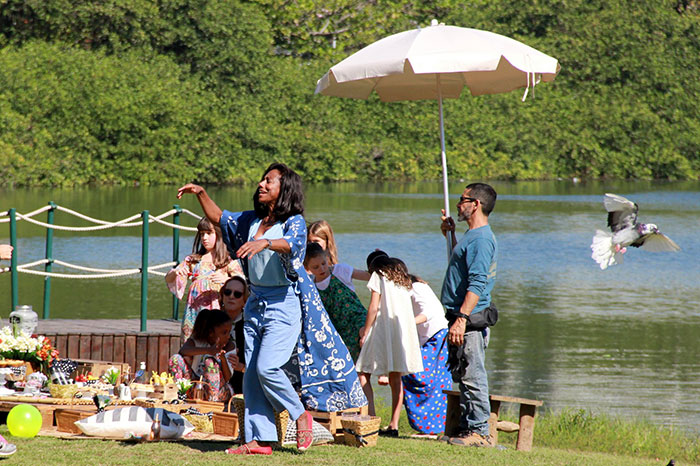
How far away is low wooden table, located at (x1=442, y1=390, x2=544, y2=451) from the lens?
6.03 metres

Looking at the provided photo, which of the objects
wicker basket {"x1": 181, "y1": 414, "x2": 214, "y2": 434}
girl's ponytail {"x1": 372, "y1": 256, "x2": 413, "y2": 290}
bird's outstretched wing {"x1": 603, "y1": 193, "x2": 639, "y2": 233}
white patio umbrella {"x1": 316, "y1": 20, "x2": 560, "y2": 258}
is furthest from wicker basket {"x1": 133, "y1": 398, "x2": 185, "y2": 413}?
bird's outstretched wing {"x1": 603, "y1": 193, "x2": 639, "y2": 233}

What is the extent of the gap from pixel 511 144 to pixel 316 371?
126 ft

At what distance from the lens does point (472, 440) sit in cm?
593

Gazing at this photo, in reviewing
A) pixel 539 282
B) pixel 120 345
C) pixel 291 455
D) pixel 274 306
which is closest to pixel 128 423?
pixel 291 455

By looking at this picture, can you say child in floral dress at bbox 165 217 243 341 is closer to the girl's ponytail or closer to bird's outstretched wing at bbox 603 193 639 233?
the girl's ponytail

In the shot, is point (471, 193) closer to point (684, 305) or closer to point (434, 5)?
→ point (684, 305)

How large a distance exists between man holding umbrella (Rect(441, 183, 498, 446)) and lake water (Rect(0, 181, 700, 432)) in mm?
2791

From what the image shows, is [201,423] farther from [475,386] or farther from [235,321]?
[475,386]

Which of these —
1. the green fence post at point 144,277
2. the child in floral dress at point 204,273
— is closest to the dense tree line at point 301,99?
the green fence post at point 144,277

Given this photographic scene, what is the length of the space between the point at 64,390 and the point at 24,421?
0.52 m

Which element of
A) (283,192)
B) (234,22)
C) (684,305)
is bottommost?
(684,305)

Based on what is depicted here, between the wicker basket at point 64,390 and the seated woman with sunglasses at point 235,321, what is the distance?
0.86 meters

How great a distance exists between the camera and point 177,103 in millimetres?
34906

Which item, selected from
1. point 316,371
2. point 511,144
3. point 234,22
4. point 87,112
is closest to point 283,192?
point 316,371
